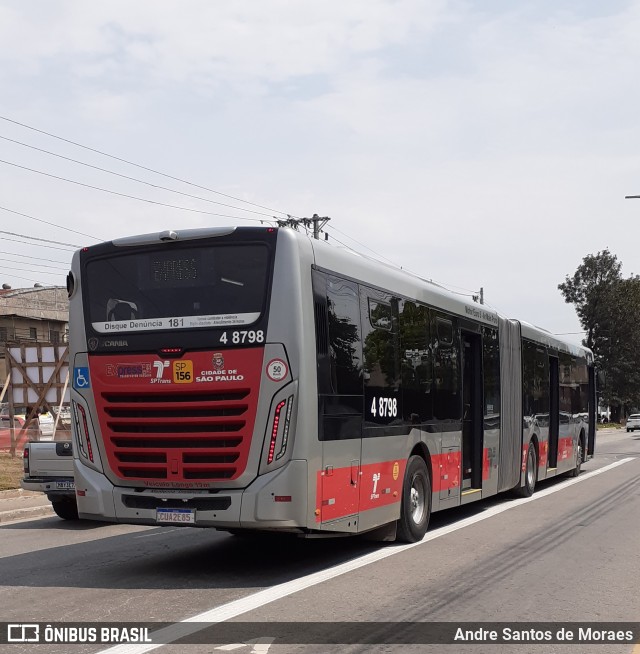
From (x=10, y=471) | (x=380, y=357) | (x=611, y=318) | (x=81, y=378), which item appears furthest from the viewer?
(x=611, y=318)

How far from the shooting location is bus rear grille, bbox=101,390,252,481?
8750 mm

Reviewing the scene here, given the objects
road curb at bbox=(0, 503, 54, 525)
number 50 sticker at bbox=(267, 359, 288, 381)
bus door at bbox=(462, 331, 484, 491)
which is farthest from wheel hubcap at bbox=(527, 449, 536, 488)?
number 50 sticker at bbox=(267, 359, 288, 381)

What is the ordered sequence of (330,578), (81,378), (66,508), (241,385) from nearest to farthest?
(241,385)
(330,578)
(81,378)
(66,508)

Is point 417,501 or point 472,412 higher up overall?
point 472,412

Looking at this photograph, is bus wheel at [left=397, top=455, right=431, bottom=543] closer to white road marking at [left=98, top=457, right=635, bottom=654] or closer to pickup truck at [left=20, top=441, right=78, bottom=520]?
white road marking at [left=98, top=457, right=635, bottom=654]

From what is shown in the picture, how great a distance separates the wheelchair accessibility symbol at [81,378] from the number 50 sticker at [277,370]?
210cm

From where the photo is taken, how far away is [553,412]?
65.7 feet

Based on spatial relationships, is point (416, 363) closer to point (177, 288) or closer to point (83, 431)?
point (177, 288)

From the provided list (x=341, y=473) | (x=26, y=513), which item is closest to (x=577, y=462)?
(x=26, y=513)

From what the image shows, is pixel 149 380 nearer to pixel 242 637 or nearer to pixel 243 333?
pixel 243 333

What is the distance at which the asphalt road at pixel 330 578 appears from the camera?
283 inches

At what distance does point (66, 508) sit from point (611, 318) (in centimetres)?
8601

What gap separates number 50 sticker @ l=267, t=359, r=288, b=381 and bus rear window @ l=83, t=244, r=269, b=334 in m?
0.48

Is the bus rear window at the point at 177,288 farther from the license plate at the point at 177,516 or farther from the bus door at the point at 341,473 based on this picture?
the license plate at the point at 177,516
